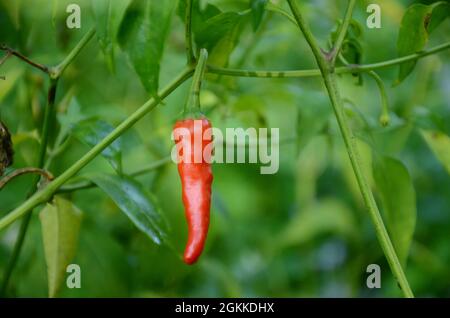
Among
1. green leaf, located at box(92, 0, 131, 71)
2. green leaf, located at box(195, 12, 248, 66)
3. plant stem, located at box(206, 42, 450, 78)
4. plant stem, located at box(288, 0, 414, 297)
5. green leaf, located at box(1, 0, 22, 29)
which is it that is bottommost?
plant stem, located at box(288, 0, 414, 297)

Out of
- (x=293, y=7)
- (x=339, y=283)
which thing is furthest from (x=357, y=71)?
(x=339, y=283)

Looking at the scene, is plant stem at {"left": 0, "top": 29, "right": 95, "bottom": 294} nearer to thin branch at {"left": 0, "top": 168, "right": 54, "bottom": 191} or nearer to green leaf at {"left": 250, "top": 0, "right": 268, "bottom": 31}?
thin branch at {"left": 0, "top": 168, "right": 54, "bottom": 191}

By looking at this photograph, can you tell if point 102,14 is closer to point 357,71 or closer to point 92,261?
point 357,71

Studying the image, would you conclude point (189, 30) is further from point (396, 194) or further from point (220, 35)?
point (396, 194)

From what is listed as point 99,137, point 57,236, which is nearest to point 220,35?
point 99,137

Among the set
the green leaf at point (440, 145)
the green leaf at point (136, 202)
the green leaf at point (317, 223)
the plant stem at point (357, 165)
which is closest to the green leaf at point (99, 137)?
the green leaf at point (136, 202)

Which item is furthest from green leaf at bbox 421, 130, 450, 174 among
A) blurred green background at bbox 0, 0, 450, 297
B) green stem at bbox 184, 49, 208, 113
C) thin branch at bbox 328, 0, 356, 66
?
green stem at bbox 184, 49, 208, 113
